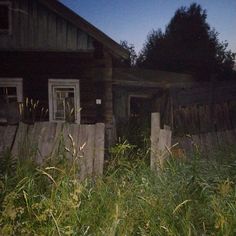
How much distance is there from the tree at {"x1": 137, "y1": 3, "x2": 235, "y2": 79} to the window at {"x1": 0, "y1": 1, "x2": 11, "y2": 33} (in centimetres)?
1119

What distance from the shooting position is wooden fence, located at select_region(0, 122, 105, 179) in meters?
4.80

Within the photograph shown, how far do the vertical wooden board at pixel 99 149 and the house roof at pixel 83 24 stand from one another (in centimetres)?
527

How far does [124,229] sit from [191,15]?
20145 mm

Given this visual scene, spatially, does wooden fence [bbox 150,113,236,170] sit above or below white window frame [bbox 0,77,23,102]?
below

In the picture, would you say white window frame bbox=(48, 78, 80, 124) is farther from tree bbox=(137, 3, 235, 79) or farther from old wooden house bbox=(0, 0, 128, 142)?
tree bbox=(137, 3, 235, 79)

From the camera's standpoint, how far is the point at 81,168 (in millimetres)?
4777

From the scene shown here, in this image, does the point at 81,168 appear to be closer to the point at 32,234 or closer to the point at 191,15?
the point at 32,234

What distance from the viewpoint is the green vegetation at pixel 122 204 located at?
10.1 ft

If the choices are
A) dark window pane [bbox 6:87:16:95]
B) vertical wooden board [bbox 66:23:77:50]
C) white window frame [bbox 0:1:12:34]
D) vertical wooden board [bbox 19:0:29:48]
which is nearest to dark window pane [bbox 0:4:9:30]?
white window frame [bbox 0:1:12:34]

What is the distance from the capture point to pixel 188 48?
2036 cm

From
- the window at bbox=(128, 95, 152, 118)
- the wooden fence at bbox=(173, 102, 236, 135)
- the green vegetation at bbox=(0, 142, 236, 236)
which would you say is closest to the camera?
the green vegetation at bbox=(0, 142, 236, 236)

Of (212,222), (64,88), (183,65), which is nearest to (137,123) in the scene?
(64,88)

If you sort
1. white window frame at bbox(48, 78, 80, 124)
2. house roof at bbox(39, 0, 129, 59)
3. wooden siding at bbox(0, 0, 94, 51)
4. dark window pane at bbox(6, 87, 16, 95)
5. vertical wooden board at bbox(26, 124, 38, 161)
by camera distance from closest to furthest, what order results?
vertical wooden board at bbox(26, 124, 38, 161), house roof at bbox(39, 0, 129, 59), wooden siding at bbox(0, 0, 94, 51), white window frame at bbox(48, 78, 80, 124), dark window pane at bbox(6, 87, 16, 95)

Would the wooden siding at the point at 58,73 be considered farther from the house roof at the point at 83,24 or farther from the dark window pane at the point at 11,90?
the house roof at the point at 83,24
